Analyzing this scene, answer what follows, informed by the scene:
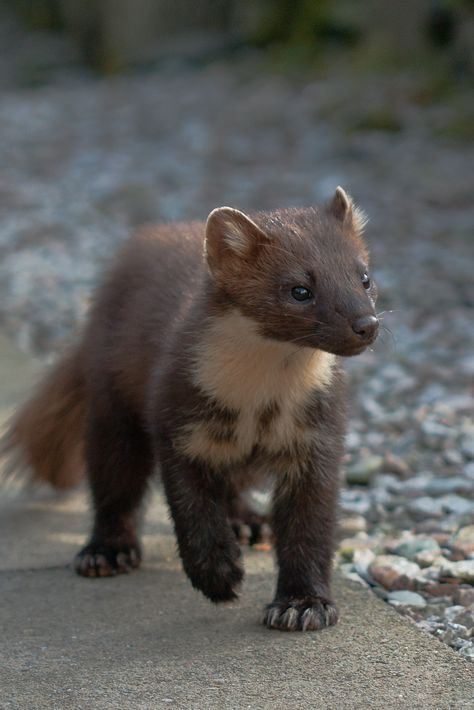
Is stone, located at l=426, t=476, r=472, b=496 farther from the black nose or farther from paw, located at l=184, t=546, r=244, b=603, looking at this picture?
the black nose

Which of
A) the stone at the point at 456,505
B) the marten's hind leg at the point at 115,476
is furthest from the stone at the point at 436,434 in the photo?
the marten's hind leg at the point at 115,476

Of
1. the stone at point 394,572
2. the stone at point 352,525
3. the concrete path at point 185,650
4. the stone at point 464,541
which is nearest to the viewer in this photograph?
the concrete path at point 185,650

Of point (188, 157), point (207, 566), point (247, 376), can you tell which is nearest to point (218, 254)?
point (247, 376)

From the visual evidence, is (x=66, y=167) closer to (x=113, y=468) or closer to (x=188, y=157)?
(x=188, y=157)

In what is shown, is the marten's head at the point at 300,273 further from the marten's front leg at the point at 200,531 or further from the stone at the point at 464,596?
the stone at the point at 464,596

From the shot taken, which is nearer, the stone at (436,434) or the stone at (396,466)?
the stone at (396,466)

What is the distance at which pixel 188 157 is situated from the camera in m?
13.8

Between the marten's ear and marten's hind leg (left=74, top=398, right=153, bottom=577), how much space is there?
0.84 m

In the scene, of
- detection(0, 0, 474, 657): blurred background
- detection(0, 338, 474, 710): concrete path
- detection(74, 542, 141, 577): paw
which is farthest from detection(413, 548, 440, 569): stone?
detection(74, 542, 141, 577): paw

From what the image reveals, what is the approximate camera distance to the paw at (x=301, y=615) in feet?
12.3

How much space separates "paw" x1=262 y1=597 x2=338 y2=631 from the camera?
376 cm

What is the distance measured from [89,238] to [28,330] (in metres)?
2.79

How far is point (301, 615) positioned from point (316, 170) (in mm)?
8675

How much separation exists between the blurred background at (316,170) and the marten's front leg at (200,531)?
612 mm
